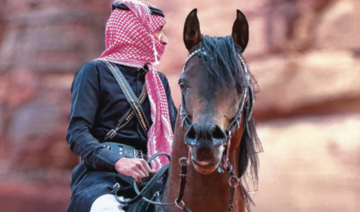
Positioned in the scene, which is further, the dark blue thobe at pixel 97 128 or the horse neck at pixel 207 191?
the dark blue thobe at pixel 97 128

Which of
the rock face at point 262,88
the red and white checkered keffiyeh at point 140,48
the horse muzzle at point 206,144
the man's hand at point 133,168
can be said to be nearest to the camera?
the horse muzzle at point 206,144

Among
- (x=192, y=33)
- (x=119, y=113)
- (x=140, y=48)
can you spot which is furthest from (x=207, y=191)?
(x=140, y=48)

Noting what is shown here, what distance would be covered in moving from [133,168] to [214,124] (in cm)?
56

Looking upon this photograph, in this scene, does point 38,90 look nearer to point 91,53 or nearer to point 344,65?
point 91,53

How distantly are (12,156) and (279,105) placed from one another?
10.6ft


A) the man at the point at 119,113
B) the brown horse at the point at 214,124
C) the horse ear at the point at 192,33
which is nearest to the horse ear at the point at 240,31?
the brown horse at the point at 214,124

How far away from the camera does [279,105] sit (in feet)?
15.6

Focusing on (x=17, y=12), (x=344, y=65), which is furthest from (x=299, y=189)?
(x=17, y=12)

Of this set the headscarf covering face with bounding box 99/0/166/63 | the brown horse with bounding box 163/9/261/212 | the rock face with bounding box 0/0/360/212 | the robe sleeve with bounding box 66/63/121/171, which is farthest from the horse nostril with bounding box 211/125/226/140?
the rock face with bounding box 0/0/360/212

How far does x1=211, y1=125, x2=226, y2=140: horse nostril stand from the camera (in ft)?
5.25

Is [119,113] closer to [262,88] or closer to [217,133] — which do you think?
[217,133]

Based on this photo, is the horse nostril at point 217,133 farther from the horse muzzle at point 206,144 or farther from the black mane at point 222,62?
the black mane at point 222,62

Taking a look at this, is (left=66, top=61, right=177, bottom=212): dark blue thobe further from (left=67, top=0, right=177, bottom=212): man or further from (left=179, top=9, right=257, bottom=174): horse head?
(left=179, top=9, right=257, bottom=174): horse head

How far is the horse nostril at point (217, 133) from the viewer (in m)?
1.60
